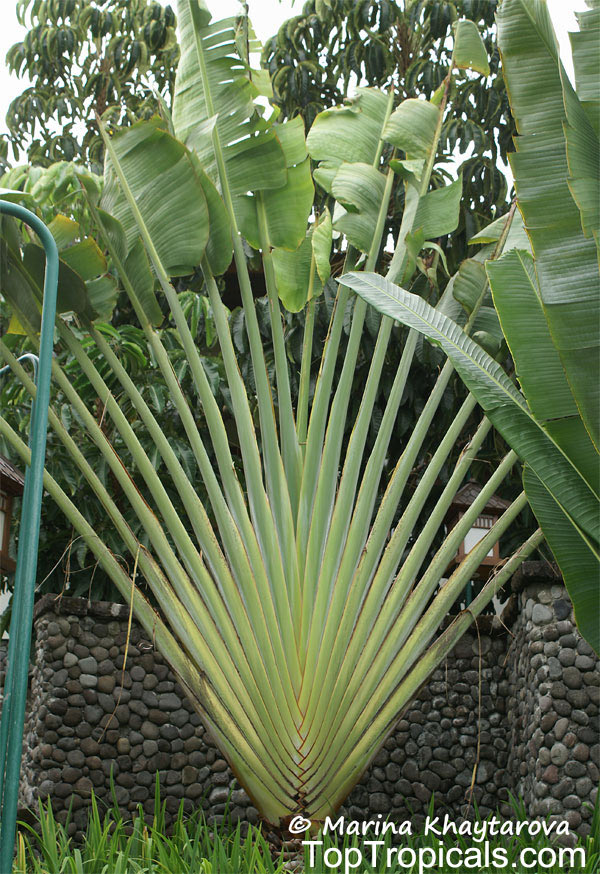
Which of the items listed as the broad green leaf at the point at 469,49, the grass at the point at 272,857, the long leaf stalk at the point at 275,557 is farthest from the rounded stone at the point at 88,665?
the broad green leaf at the point at 469,49

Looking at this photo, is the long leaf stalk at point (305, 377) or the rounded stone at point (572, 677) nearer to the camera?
the long leaf stalk at point (305, 377)

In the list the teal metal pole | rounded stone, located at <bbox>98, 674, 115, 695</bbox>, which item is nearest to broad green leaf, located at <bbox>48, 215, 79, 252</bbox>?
the teal metal pole

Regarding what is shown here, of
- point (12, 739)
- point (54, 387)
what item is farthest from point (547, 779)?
point (54, 387)

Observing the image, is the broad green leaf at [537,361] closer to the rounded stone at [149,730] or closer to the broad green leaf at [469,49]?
the broad green leaf at [469,49]

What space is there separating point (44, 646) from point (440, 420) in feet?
10.3

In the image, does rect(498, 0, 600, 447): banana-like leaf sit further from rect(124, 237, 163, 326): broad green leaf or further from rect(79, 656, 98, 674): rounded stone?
rect(79, 656, 98, 674): rounded stone

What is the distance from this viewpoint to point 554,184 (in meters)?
2.76

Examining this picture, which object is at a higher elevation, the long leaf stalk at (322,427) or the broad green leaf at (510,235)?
the broad green leaf at (510,235)

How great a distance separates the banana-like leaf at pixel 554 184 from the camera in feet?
8.66

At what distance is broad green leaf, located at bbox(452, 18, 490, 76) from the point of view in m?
4.42

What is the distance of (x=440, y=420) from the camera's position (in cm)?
602

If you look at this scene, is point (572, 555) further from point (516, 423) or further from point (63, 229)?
point (63, 229)

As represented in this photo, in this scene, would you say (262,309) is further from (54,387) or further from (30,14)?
(30,14)

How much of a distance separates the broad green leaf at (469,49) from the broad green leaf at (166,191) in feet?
5.72
